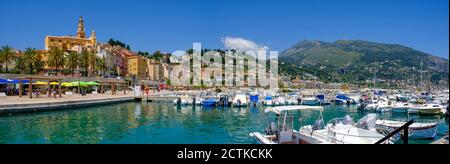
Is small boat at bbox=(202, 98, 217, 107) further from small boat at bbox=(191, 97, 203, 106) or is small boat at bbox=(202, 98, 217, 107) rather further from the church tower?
the church tower

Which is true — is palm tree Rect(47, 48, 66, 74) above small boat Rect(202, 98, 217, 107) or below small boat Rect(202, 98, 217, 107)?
above

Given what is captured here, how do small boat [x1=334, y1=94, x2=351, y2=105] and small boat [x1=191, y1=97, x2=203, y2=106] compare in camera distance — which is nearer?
small boat [x1=191, y1=97, x2=203, y2=106]

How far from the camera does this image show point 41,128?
2161 centimetres

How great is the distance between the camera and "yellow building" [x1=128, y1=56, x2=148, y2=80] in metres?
125

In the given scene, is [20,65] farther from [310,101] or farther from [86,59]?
[310,101]

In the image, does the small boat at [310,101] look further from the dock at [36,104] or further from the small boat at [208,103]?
the dock at [36,104]

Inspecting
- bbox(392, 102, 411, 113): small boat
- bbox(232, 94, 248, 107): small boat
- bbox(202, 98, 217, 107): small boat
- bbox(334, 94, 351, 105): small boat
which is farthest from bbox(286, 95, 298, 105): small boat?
bbox(392, 102, 411, 113): small boat

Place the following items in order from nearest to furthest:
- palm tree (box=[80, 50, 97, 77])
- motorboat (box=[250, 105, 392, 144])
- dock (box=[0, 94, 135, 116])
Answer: motorboat (box=[250, 105, 392, 144]) < dock (box=[0, 94, 135, 116]) < palm tree (box=[80, 50, 97, 77])

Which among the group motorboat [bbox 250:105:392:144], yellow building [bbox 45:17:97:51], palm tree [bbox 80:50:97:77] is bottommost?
motorboat [bbox 250:105:392:144]

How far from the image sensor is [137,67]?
4924 inches

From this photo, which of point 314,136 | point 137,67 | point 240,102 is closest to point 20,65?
point 240,102
